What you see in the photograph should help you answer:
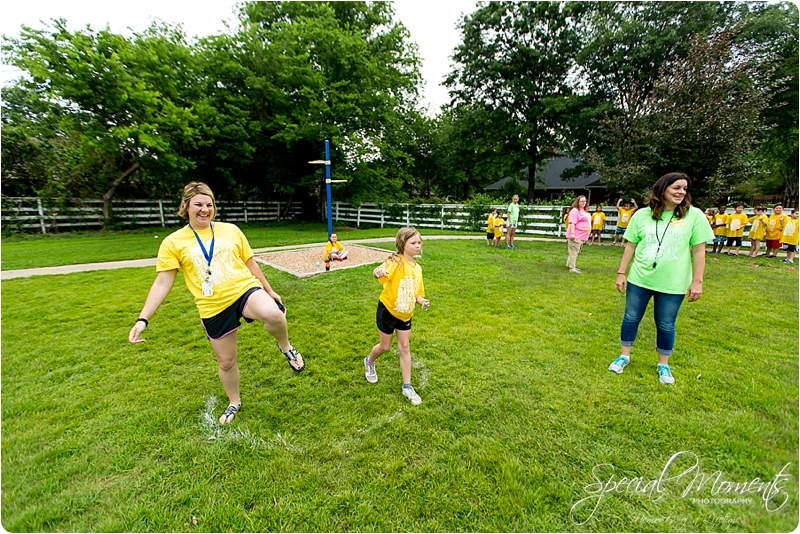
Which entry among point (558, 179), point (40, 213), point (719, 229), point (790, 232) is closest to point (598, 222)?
point (719, 229)

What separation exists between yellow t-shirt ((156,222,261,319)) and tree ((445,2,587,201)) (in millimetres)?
21198

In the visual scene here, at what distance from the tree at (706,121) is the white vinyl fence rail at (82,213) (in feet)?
63.5

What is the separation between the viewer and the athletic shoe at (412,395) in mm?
2820

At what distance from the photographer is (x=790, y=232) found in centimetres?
934

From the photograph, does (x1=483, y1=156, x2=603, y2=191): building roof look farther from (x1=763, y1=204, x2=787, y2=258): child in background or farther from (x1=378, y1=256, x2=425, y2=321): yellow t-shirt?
(x1=378, y1=256, x2=425, y2=321): yellow t-shirt

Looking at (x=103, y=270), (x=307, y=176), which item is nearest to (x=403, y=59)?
(x=307, y=176)

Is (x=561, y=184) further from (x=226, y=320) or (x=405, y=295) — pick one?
(x=226, y=320)

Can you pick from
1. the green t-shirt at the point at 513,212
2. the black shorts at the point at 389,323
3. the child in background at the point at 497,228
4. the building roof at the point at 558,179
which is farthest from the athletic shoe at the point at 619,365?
the building roof at the point at 558,179

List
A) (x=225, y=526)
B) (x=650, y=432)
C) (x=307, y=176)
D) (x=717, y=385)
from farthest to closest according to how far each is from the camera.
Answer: (x=307, y=176), (x=717, y=385), (x=650, y=432), (x=225, y=526)

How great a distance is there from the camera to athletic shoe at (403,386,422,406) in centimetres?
282

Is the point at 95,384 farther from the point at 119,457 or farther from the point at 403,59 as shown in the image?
the point at 403,59

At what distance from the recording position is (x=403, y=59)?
20.2 meters

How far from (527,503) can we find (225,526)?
1.65 metres

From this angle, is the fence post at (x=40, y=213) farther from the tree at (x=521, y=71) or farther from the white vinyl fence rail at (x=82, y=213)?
the tree at (x=521, y=71)
